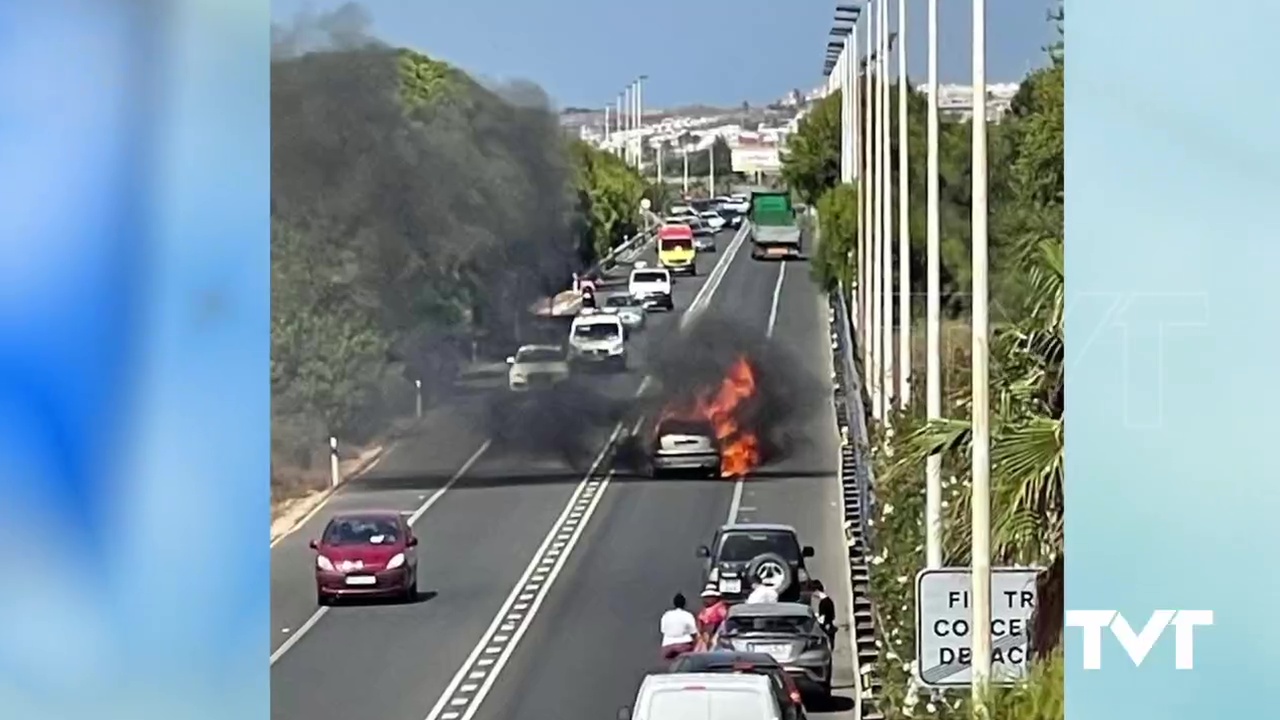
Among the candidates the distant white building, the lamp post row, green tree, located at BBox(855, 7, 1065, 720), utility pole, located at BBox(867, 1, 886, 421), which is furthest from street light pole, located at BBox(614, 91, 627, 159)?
green tree, located at BBox(855, 7, 1065, 720)

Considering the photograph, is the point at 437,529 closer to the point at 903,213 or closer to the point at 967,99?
the point at 903,213

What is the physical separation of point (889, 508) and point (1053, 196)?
2.70 feet

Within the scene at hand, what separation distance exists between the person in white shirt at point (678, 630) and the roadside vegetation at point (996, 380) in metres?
0.43

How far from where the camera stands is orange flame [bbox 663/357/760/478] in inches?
253

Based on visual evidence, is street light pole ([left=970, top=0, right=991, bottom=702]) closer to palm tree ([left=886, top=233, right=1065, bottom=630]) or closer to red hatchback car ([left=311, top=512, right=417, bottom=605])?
palm tree ([left=886, top=233, right=1065, bottom=630])

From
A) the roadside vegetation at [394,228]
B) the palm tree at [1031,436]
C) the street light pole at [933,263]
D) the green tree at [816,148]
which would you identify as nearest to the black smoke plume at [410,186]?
the roadside vegetation at [394,228]

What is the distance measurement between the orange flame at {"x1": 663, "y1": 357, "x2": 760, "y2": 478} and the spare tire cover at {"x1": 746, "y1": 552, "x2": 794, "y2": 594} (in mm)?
Result: 200

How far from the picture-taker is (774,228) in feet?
21.4
